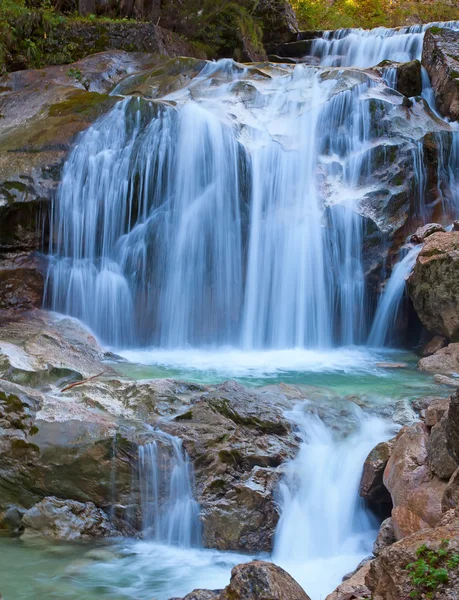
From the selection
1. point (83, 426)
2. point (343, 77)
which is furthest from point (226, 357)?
point (343, 77)

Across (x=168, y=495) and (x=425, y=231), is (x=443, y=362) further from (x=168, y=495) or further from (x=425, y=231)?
(x=168, y=495)

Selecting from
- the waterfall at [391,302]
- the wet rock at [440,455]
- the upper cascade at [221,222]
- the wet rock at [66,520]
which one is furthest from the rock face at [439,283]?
the wet rock at [66,520]

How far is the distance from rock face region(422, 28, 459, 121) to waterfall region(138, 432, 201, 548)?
391 inches

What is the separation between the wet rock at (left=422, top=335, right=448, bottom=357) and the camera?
930 centimetres

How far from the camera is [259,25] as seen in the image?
17.8 m

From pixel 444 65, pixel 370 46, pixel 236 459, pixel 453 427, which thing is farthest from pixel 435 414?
pixel 370 46

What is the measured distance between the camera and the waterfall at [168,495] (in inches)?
213

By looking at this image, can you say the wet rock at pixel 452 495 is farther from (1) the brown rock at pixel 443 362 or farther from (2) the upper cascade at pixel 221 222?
(2) the upper cascade at pixel 221 222

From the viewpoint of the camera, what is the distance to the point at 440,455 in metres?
4.50

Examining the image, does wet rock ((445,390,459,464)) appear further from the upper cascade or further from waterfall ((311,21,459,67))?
waterfall ((311,21,459,67))

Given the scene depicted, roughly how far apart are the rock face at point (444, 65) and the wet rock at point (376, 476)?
30.4 ft

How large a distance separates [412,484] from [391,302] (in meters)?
5.78

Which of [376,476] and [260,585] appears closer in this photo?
[260,585]

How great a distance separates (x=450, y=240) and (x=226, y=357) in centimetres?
345
